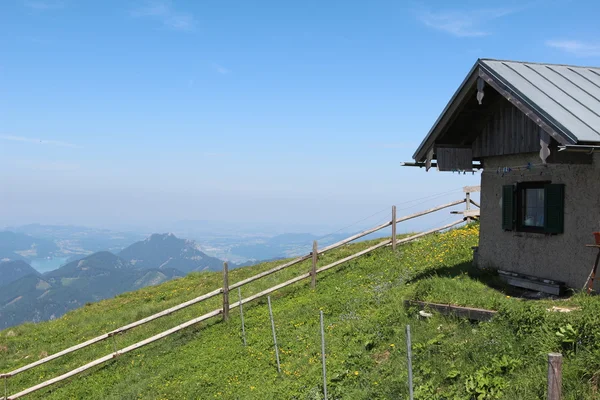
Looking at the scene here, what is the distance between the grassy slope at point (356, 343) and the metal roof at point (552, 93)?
3.31m

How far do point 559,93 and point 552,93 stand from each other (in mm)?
217

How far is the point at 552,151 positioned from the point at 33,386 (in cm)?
1546

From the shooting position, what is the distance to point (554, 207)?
37.9ft

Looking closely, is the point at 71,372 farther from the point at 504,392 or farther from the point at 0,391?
the point at 504,392

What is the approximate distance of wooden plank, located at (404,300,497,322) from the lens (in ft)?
30.1

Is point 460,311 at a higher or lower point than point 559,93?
lower

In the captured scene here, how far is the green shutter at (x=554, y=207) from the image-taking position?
1139 centimetres

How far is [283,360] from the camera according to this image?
12.2m

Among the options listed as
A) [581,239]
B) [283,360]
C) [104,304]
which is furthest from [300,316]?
[104,304]

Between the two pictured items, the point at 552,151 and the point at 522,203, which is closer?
the point at 552,151

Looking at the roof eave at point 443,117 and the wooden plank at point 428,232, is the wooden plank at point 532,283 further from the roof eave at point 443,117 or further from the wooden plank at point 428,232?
the wooden plank at point 428,232

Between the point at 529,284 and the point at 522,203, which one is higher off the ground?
the point at 522,203

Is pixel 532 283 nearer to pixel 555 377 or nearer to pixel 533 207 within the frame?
pixel 533 207

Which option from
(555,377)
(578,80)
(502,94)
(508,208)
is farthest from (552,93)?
(555,377)
